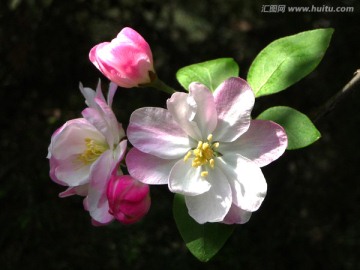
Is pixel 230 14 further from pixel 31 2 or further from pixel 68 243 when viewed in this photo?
pixel 68 243

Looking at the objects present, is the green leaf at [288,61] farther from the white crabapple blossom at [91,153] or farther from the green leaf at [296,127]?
the white crabapple blossom at [91,153]

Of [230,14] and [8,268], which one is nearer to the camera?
[8,268]

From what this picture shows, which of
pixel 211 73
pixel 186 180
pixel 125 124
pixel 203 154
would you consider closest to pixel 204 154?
pixel 203 154

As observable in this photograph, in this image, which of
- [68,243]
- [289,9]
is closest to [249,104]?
[68,243]

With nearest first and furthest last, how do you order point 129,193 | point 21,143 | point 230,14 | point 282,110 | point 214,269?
point 129,193 → point 282,110 → point 214,269 → point 21,143 → point 230,14

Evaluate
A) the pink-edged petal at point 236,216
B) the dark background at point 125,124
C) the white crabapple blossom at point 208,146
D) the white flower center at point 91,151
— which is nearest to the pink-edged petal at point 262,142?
the white crabapple blossom at point 208,146

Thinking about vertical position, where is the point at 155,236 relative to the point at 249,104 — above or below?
below
